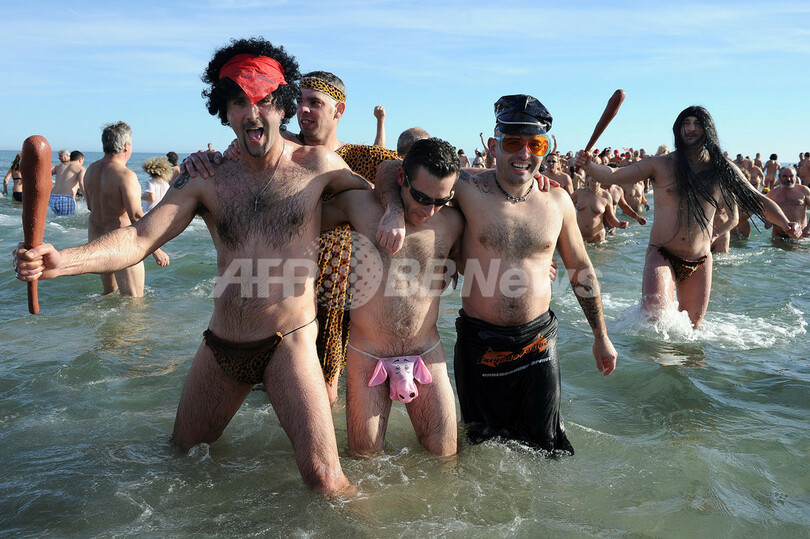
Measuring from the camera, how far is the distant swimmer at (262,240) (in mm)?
3180

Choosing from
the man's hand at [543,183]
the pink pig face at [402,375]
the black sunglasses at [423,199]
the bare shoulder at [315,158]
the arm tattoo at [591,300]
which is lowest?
the pink pig face at [402,375]

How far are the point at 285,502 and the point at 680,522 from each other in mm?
1931

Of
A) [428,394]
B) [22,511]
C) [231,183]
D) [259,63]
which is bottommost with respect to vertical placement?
[22,511]

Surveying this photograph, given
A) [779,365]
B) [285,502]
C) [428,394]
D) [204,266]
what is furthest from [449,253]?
[204,266]

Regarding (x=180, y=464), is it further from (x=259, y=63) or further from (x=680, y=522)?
(x=680, y=522)

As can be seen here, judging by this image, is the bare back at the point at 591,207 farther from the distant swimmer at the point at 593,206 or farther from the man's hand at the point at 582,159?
the man's hand at the point at 582,159

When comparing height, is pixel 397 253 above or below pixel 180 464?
above

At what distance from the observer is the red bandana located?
10.5ft

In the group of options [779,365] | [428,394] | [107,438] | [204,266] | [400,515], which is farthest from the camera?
[204,266]

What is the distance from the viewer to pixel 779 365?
19.6 ft

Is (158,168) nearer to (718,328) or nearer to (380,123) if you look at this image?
(380,123)

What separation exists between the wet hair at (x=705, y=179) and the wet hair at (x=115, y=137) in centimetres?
531

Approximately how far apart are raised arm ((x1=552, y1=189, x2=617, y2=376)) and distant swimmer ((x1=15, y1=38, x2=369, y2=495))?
1.34 m

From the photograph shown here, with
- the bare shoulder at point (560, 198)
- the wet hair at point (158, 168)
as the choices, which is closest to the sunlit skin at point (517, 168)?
the bare shoulder at point (560, 198)
